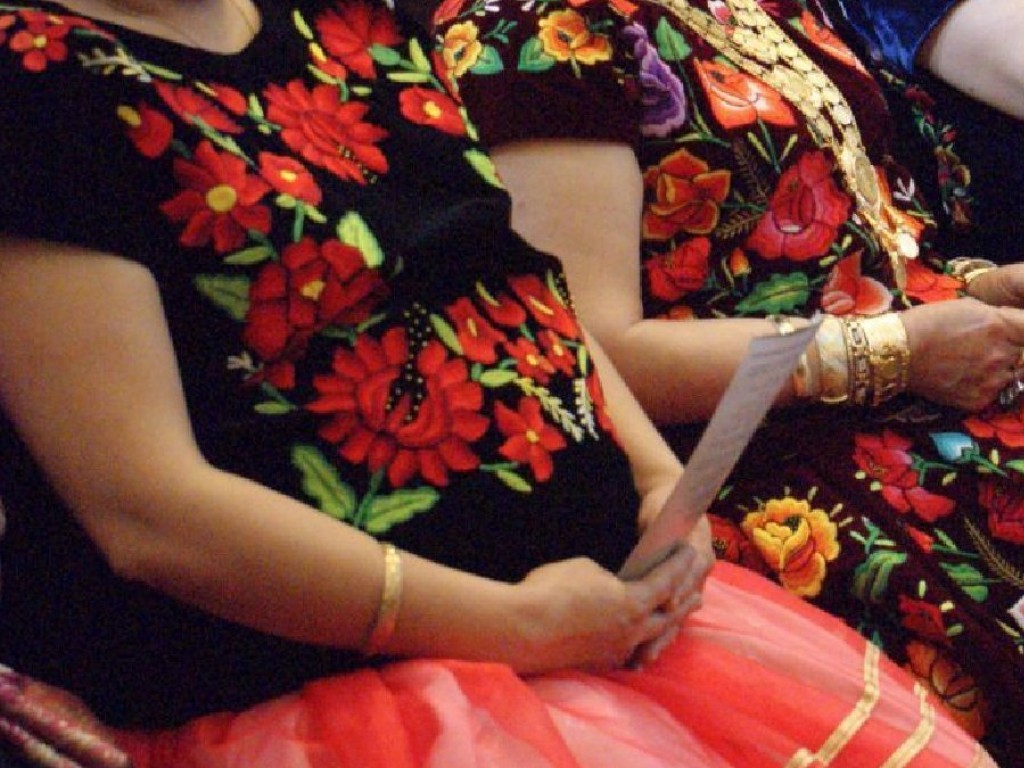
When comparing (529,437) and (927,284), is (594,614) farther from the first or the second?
(927,284)

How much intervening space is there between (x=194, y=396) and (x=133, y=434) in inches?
3.2

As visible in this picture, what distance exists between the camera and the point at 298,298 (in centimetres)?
79

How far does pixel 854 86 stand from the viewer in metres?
1.38

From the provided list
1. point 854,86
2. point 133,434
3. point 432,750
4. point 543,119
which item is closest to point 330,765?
point 432,750

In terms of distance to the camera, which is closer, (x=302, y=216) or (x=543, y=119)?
(x=302, y=216)

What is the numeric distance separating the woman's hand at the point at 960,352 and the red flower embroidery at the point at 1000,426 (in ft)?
0.04

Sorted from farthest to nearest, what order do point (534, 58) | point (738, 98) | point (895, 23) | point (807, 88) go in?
point (895, 23), point (807, 88), point (738, 98), point (534, 58)

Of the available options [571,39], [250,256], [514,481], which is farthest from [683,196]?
[250,256]

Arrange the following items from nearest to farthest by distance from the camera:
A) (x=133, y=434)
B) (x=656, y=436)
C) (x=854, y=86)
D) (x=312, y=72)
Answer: (x=133, y=434), (x=312, y=72), (x=656, y=436), (x=854, y=86)

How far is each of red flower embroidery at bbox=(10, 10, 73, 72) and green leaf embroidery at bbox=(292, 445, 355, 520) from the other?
269mm

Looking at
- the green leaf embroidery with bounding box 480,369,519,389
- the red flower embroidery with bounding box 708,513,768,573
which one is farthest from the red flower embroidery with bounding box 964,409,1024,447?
the green leaf embroidery with bounding box 480,369,519,389

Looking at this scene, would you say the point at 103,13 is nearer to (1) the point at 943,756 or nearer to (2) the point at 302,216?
(2) the point at 302,216

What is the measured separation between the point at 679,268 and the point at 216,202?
51 cm

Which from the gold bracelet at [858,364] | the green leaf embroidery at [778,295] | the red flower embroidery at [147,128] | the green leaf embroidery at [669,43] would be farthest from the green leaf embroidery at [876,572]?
the red flower embroidery at [147,128]
